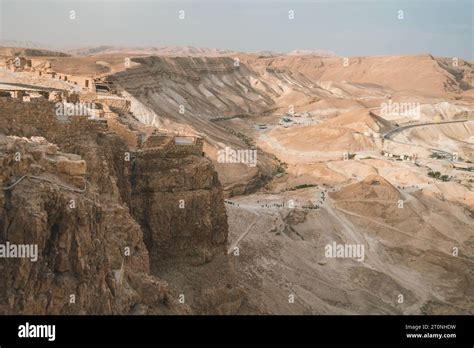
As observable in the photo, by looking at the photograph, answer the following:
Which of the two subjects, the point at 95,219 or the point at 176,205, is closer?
the point at 95,219

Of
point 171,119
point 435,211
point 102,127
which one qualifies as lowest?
point 435,211

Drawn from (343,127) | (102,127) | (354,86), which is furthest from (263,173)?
(354,86)

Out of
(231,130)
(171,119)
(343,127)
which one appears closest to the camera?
(171,119)

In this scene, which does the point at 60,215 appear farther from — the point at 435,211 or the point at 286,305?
the point at 435,211

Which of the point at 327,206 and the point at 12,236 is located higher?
the point at 12,236

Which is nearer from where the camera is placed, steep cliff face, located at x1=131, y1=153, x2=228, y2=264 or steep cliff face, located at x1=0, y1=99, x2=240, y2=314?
steep cliff face, located at x1=0, y1=99, x2=240, y2=314

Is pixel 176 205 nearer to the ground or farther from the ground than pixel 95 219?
nearer to the ground

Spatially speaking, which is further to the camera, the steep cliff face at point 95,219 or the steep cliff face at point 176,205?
the steep cliff face at point 176,205

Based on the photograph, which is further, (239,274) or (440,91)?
(440,91)
